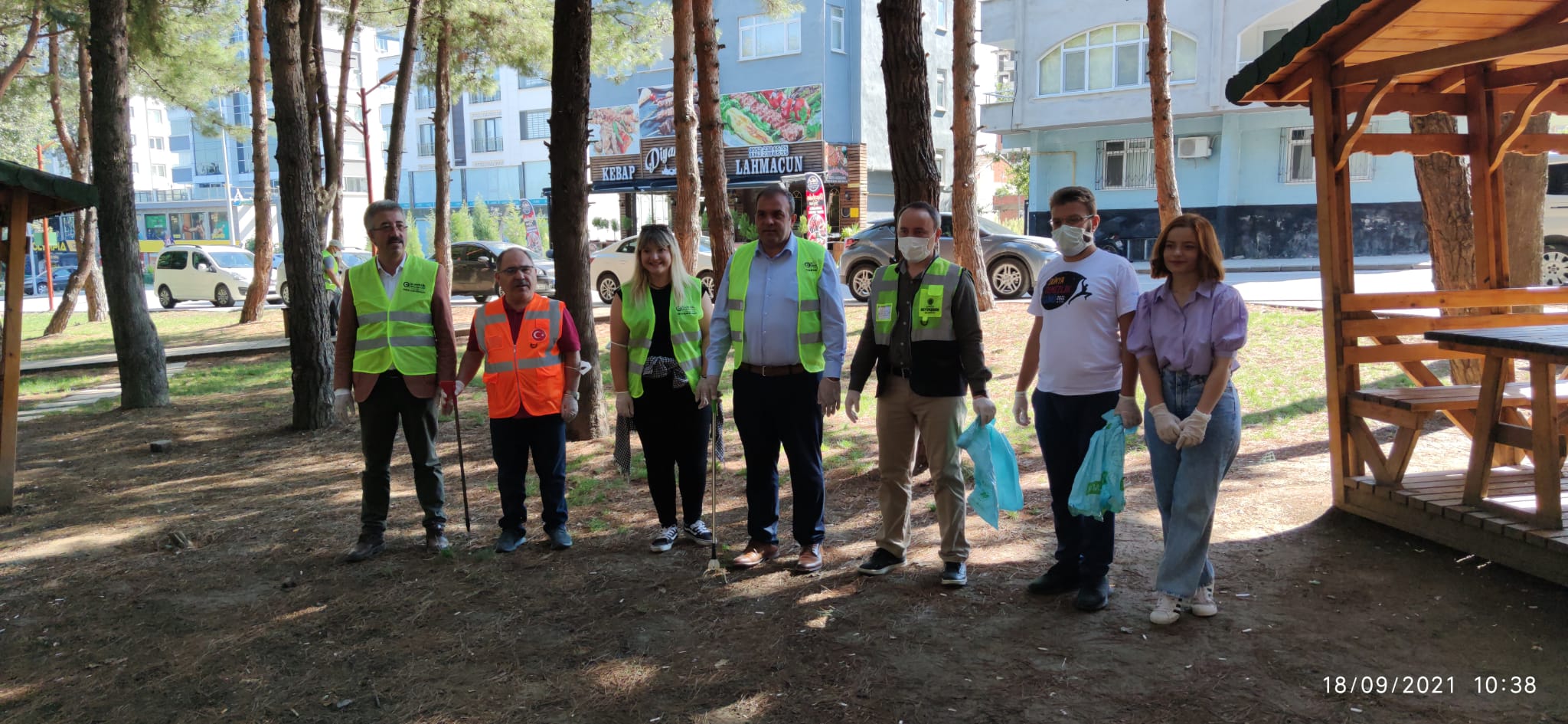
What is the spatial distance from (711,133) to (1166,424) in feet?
→ 28.3

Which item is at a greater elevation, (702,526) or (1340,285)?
(1340,285)

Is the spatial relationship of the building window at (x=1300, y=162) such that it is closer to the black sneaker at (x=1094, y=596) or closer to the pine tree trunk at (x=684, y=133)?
the pine tree trunk at (x=684, y=133)

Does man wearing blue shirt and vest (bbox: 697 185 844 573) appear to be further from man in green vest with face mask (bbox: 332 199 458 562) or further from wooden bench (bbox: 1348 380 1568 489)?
wooden bench (bbox: 1348 380 1568 489)

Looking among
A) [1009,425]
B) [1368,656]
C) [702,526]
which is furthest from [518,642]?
[1009,425]

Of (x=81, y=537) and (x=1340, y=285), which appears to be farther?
(x=81, y=537)

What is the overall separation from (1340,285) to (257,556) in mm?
5550

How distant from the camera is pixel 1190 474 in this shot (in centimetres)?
385

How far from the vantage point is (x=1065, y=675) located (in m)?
3.60

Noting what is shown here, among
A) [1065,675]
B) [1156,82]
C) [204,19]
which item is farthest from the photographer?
[204,19]

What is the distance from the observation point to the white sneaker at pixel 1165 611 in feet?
13.0

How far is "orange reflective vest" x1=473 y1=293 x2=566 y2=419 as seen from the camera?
5.07 metres

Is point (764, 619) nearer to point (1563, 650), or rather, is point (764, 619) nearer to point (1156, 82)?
point (1563, 650)

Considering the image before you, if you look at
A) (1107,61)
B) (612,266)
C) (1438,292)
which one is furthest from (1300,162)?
(1438,292)

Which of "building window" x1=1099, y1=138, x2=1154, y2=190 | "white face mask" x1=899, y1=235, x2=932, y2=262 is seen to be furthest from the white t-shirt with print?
"building window" x1=1099, y1=138, x2=1154, y2=190
